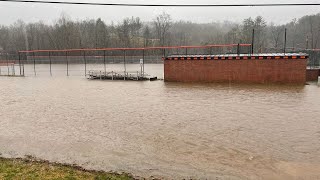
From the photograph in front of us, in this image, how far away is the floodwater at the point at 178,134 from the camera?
21.4 ft

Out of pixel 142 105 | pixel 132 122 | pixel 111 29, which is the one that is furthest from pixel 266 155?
pixel 111 29

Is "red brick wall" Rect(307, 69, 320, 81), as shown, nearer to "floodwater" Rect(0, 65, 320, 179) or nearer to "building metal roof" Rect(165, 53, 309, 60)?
"building metal roof" Rect(165, 53, 309, 60)

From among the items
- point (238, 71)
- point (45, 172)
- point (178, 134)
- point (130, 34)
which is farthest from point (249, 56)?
point (130, 34)

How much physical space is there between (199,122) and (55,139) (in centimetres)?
491

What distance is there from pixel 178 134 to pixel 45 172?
4.30 metres

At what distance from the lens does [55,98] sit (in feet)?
55.3

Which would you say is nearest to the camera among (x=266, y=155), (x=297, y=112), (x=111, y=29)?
(x=266, y=155)

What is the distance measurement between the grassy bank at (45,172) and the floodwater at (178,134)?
1.71ft

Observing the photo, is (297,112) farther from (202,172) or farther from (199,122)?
(202,172)

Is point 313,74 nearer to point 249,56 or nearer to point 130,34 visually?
point 249,56

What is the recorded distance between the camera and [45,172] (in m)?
5.76

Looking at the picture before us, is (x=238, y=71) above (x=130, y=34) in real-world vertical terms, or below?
below

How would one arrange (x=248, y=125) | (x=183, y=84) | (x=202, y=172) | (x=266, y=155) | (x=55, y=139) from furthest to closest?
1. (x=183, y=84)
2. (x=248, y=125)
3. (x=55, y=139)
4. (x=266, y=155)
5. (x=202, y=172)

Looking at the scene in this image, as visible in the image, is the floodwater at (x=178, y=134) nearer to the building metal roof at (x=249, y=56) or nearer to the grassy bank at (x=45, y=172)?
the grassy bank at (x=45, y=172)
